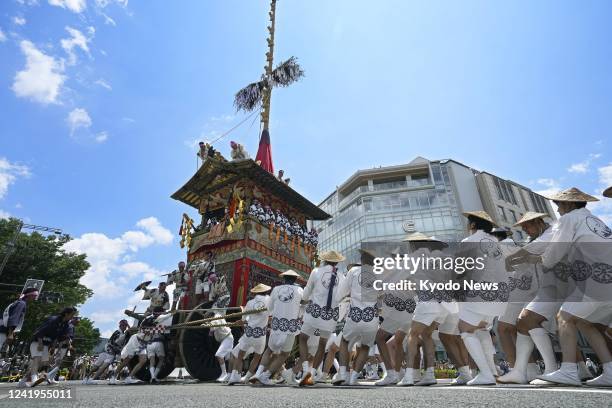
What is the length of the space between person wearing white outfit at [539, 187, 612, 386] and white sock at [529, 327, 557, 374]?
1.16 ft

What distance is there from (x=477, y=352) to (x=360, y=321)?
1.44m

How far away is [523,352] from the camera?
353 cm

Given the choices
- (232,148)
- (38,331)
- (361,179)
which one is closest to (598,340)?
(38,331)

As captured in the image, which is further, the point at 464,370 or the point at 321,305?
the point at 321,305

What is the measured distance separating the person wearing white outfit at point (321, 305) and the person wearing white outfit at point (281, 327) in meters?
0.24

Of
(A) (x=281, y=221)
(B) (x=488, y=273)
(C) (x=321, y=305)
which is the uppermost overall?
(A) (x=281, y=221)

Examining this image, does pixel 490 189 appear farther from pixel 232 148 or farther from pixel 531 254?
pixel 531 254

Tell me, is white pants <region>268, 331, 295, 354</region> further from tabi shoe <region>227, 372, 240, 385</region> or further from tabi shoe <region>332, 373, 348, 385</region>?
tabi shoe <region>332, 373, 348, 385</region>

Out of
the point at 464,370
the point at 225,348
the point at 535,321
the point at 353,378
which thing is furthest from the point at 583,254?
the point at 225,348

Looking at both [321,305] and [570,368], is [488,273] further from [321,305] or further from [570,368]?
[321,305]

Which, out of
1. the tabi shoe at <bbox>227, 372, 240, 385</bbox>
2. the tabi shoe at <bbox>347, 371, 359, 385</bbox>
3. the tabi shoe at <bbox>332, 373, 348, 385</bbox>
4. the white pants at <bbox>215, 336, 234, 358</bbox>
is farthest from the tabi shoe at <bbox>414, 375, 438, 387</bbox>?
the white pants at <bbox>215, 336, 234, 358</bbox>

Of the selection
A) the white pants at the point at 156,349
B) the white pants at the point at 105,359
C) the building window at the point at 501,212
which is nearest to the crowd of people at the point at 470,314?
the white pants at the point at 156,349

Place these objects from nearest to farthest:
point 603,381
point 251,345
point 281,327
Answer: point 603,381
point 281,327
point 251,345

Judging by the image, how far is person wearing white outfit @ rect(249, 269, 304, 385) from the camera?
4.99m
